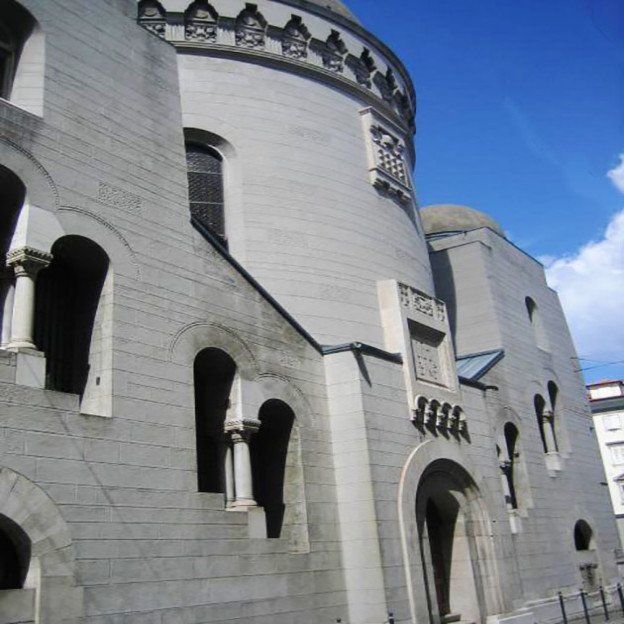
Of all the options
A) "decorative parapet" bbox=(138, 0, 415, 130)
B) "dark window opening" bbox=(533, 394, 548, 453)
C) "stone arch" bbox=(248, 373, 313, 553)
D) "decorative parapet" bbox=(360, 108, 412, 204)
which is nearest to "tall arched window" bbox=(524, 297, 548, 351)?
"dark window opening" bbox=(533, 394, 548, 453)

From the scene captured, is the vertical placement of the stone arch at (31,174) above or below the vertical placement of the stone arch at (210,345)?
above

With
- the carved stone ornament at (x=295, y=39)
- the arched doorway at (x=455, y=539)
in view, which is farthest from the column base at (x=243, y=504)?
the carved stone ornament at (x=295, y=39)

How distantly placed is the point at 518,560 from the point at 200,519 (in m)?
12.2

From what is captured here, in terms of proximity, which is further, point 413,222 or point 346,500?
point 413,222

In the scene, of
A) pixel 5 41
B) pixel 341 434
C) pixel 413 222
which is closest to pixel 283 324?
pixel 341 434

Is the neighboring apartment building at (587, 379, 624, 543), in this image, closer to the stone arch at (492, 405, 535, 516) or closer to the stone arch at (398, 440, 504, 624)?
the stone arch at (492, 405, 535, 516)

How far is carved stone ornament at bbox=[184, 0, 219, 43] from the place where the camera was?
786 inches

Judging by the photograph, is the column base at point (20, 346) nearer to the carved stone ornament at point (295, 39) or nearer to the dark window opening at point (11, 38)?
the dark window opening at point (11, 38)

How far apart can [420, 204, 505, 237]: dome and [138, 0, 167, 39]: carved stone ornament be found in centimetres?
1539

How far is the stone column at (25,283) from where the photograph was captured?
34.2 ft

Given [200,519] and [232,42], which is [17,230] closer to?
[200,519]

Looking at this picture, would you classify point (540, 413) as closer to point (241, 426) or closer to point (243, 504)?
point (241, 426)

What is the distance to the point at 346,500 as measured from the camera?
1458 cm

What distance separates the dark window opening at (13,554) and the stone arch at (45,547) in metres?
0.08
